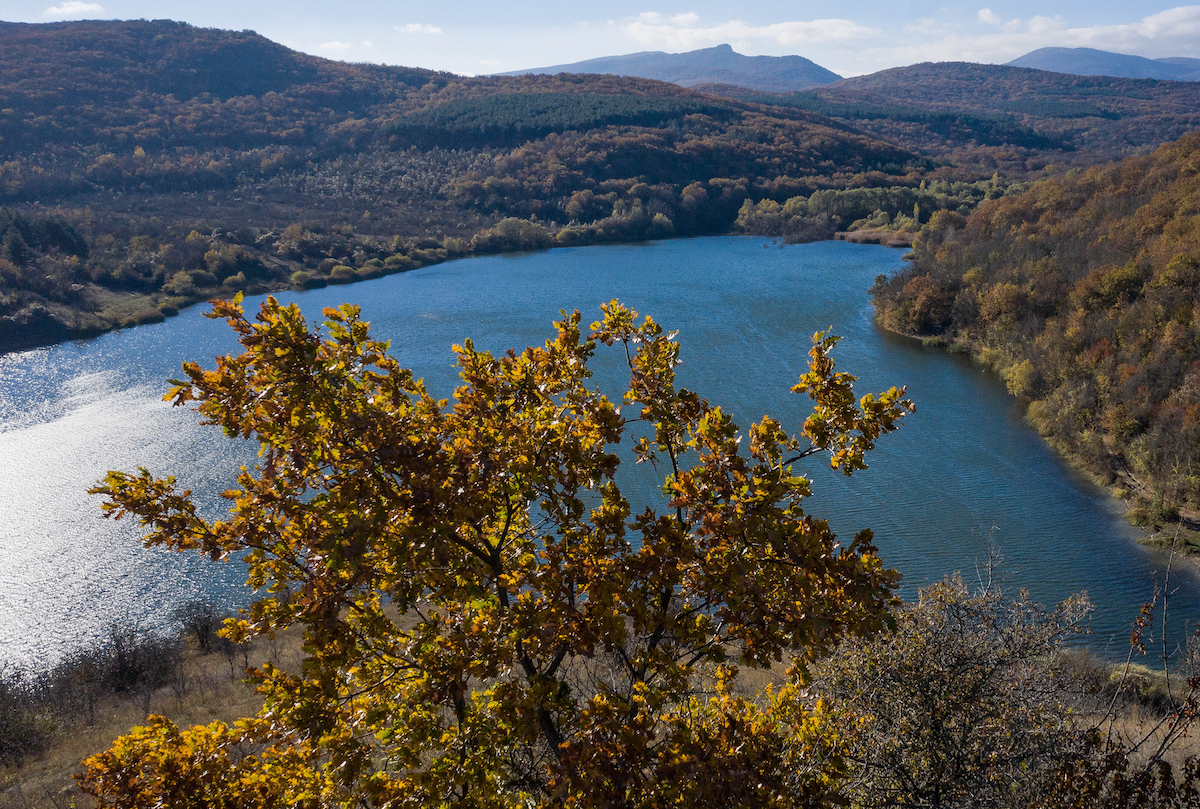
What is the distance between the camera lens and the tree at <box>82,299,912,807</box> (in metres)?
3.09

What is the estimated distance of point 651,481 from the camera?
1897cm

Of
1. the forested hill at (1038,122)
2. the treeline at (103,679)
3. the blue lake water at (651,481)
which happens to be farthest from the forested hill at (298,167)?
the treeline at (103,679)

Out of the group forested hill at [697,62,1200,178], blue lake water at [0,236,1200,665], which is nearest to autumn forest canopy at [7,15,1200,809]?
blue lake water at [0,236,1200,665]

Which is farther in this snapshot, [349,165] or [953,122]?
[953,122]

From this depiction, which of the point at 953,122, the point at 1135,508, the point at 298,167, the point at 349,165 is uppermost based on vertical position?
the point at 953,122

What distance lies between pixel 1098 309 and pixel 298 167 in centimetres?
8340

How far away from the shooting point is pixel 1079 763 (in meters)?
4.45

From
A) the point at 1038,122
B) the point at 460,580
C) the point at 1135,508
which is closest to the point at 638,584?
the point at 460,580

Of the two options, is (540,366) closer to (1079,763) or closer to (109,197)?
(1079,763)

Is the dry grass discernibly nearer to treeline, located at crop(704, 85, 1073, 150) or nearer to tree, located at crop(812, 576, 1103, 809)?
tree, located at crop(812, 576, 1103, 809)

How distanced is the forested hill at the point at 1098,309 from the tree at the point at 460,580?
18306 mm

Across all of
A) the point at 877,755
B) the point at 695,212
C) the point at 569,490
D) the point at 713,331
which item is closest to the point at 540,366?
the point at 569,490

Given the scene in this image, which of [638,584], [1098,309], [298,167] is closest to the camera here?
[638,584]

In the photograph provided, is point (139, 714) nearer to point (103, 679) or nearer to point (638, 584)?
point (103, 679)
